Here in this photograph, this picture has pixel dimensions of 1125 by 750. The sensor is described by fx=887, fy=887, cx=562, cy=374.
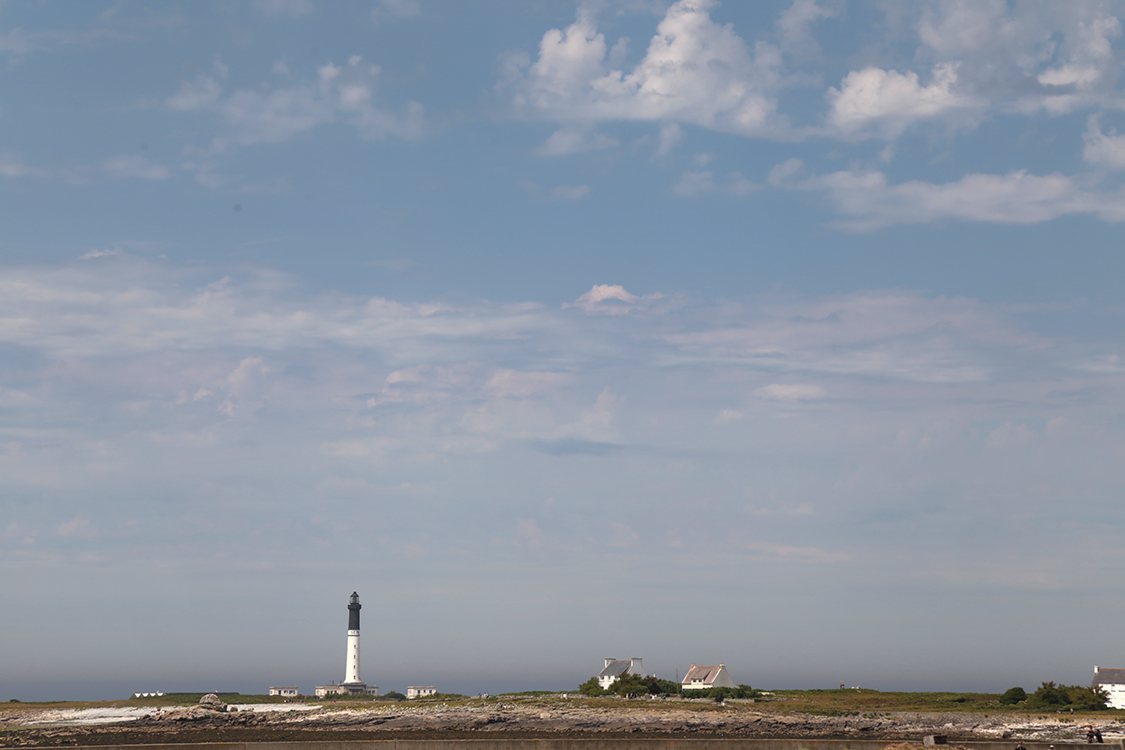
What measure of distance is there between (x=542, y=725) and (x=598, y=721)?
468 cm

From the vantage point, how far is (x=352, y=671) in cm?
12888

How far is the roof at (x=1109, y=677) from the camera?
75.7m

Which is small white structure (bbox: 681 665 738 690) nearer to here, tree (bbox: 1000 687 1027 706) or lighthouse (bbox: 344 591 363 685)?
tree (bbox: 1000 687 1027 706)

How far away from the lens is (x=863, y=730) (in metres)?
58.9

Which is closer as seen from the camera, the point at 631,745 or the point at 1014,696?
the point at 631,745

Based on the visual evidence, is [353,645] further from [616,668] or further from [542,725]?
[542,725]

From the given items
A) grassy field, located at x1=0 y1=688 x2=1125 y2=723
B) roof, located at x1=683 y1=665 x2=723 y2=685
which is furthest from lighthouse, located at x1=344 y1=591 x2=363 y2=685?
roof, located at x1=683 y1=665 x2=723 y2=685

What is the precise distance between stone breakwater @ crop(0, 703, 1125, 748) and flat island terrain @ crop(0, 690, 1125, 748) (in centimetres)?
11

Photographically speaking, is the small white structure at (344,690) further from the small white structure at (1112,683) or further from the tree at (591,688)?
the small white structure at (1112,683)

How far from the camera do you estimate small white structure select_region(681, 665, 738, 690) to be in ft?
296

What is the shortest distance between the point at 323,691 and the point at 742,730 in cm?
8200

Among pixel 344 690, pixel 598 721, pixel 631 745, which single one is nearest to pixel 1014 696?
pixel 598 721

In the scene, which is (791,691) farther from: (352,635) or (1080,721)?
(352,635)

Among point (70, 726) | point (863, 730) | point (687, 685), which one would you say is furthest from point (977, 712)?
point (70, 726)
